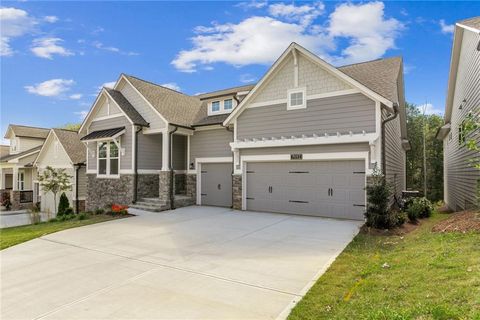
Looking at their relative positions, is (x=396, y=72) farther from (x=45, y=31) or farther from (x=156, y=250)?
(x=45, y=31)

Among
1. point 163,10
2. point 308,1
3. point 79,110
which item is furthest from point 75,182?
point 79,110

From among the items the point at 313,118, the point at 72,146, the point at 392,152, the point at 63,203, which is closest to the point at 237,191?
the point at 313,118

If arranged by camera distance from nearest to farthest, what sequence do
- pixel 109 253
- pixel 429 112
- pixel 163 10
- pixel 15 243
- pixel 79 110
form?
pixel 109 253, pixel 15 243, pixel 163 10, pixel 429 112, pixel 79 110

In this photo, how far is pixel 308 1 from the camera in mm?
11445

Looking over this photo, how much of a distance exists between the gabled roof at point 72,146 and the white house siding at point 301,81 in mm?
14362

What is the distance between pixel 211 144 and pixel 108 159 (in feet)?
19.9

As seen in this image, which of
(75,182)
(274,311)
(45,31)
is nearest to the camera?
(274,311)

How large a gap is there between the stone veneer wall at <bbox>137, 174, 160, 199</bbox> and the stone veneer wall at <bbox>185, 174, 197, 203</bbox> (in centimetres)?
167

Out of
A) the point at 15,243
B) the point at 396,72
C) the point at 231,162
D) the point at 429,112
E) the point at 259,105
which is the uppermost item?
the point at 429,112

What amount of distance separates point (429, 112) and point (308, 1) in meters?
29.4

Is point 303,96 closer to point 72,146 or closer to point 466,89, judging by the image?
point 466,89

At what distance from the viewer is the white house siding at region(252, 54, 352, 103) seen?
37.1ft

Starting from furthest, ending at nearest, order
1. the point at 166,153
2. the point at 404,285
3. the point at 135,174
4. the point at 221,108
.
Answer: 1. the point at 221,108
2. the point at 135,174
3. the point at 166,153
4. the point at 404,285

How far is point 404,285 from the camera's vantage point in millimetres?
4305
